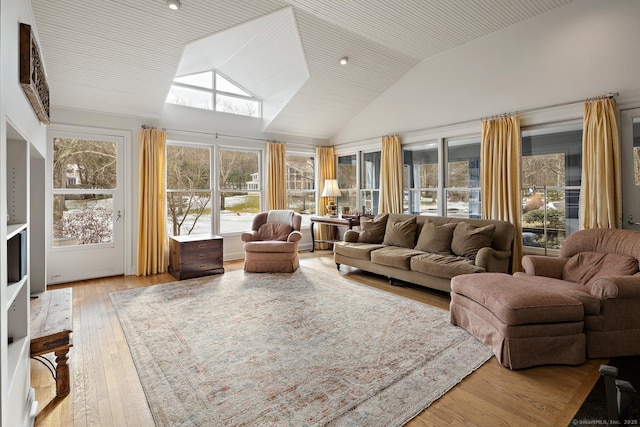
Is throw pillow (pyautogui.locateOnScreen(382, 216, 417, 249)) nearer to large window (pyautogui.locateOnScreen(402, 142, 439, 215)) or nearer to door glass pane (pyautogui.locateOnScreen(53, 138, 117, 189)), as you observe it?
large window (pyautogui.locateOnScreen(402, 142, 439, 215))

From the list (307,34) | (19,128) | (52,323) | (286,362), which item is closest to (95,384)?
(52,323)

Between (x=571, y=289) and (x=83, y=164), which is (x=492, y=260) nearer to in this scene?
(x=571, y=289)

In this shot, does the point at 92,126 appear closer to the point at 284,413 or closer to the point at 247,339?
the point at 247,339

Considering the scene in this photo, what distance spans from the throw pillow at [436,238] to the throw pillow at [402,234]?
6.8 inches

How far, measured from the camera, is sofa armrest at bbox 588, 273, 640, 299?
7.89 feet

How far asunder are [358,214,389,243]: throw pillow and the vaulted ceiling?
238cm

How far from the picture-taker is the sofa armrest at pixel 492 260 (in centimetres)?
369

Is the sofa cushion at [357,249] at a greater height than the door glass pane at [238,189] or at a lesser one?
lesser

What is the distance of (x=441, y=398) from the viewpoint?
6.66ft

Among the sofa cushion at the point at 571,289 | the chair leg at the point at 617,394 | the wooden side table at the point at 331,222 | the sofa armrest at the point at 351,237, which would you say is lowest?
the chair leg at the point at 617,394

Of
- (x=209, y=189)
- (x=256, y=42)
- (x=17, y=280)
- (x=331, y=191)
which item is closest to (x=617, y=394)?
(x=17, y=280)

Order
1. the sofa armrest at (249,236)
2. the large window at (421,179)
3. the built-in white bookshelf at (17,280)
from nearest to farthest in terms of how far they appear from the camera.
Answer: the built-in white bookshelf at (17,280)
the sofa armrest at (249,236)
the large window at (421,179)

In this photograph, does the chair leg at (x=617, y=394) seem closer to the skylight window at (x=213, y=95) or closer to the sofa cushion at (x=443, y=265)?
the sofa cushion at (x=443, y=265)

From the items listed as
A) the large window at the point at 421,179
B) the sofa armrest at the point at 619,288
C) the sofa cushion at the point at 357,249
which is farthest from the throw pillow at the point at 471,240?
the sofa armrest at the point at 619,288
